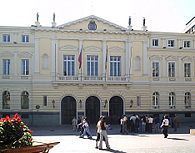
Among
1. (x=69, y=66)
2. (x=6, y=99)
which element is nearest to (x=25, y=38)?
(x=69, y=66)

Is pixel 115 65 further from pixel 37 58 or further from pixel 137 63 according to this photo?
pixel 37 58

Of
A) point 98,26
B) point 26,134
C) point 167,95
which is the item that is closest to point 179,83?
point 167,95

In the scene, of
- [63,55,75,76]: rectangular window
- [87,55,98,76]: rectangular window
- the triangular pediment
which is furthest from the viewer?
[87,55,98,76]: rectangular window

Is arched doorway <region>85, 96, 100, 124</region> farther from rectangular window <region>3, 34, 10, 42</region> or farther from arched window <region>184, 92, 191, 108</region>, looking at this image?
rectangular window <region>3, 34, 10, 42</region>

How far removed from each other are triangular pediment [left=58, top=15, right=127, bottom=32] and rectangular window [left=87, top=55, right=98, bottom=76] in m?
3.45

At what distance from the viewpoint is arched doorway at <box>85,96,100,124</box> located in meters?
43.4

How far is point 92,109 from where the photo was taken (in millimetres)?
43594

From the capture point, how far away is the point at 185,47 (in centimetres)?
4644

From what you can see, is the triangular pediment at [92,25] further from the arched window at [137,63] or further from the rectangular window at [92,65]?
the arched window at [137,63]

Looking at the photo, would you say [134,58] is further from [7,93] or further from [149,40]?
[7,93]

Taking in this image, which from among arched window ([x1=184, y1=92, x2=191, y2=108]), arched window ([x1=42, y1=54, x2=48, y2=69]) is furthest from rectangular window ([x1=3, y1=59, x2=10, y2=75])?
arched window ([x1=184, y1=92, x2=191, y2=108])

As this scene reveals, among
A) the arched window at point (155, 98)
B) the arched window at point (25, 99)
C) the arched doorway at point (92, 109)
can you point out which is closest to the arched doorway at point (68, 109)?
the arched doorway at point (92, 109)

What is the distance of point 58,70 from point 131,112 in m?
10.1

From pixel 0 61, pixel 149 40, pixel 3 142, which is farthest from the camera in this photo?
pixel 149 40
